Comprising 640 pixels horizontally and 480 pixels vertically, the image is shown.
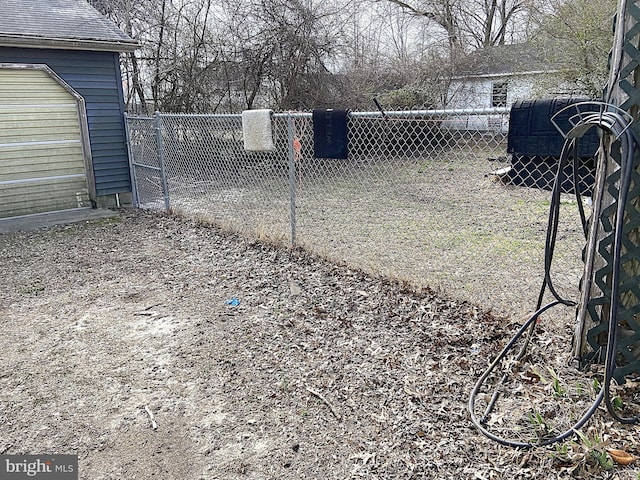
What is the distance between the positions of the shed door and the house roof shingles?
1.84 ft

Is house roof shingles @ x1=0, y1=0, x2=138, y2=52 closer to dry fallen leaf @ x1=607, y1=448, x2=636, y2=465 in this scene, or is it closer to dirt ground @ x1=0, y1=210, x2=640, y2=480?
dirt ground @ x1=0, y1=210, x2=640, y2=480

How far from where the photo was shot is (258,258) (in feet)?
16.6

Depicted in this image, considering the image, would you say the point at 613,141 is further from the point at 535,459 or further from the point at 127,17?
the point at 127,17

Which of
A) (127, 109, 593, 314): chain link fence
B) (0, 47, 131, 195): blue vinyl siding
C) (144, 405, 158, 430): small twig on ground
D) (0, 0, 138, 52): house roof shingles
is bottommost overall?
(144, 405, 158, 430): small twig on ground

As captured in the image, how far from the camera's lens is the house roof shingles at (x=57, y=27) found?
6766mm

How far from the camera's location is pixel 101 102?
306 inches

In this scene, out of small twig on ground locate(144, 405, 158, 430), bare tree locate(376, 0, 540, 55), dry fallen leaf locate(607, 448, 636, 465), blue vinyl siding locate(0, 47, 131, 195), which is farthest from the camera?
bare tree locate(376, 0, 540, 55)

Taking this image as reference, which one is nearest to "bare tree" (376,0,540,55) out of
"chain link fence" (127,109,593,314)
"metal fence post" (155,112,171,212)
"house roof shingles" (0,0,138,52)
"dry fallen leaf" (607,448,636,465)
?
"chain link fence" (127,109,593,314)

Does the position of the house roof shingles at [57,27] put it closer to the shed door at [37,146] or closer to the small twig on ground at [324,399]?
the shed door at [37,146]

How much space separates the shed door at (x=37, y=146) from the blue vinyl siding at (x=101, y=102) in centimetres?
22

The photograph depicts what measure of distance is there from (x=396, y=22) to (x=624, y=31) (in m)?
16.3

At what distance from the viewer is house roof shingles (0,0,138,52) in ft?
22.2

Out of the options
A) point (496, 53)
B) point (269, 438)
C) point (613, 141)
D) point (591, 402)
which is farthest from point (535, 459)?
point (496, 53)

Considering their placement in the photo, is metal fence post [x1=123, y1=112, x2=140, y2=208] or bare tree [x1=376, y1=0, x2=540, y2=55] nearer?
metal fence post [x1=123, y1=112, x2=140, y2=208]
